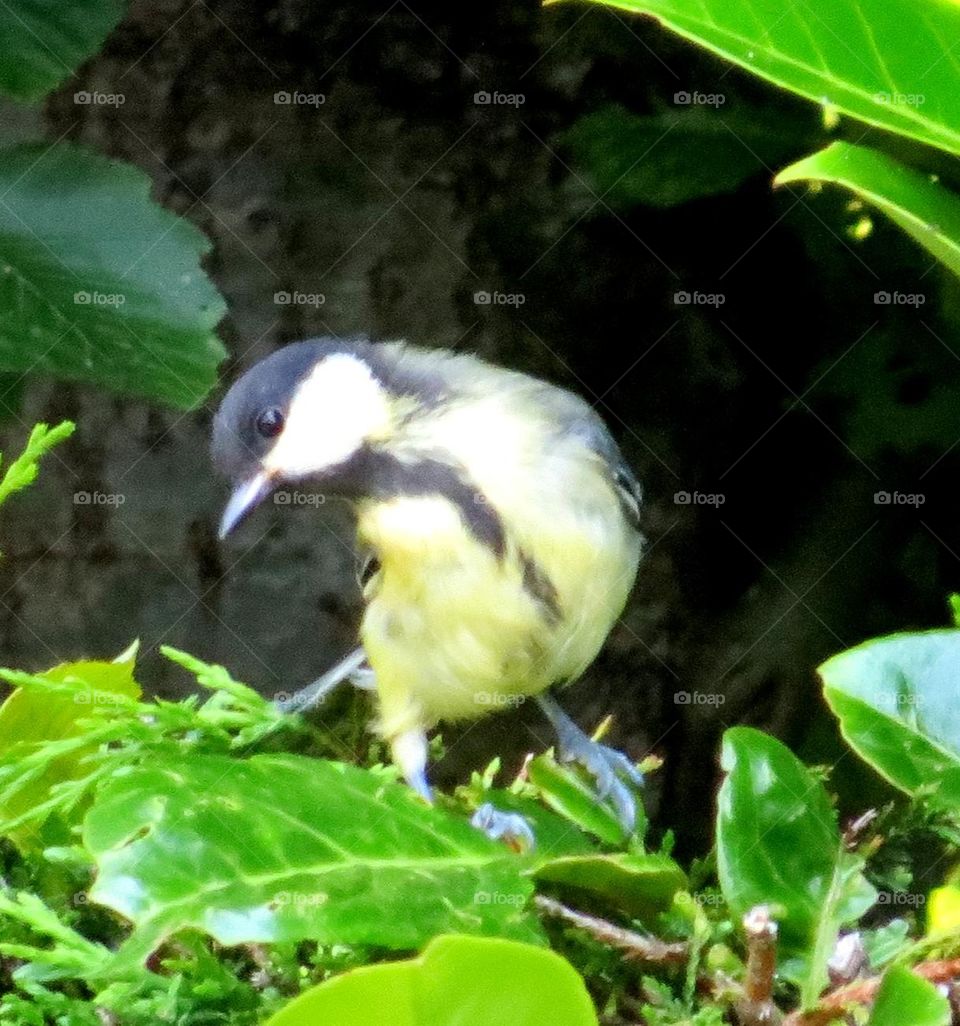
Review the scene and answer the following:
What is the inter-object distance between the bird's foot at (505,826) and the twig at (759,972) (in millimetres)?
159

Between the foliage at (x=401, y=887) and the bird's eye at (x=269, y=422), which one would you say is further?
the bird's eye at (x=269, y=422)

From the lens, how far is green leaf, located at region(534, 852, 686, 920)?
55cm

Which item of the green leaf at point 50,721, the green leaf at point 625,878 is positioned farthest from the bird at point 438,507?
the green leaf at point 625,878

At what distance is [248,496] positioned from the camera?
941 mm

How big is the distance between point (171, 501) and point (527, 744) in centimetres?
53

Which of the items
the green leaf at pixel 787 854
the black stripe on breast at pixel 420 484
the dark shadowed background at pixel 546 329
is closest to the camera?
the green leaf at pixel 787 854

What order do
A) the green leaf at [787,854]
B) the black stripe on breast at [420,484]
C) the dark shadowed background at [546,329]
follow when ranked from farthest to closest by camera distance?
the dark shadowed background at [546,329], the black stripe on breast at [420,484], the green leaf at [787,854]

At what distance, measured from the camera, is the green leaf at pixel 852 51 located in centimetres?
55

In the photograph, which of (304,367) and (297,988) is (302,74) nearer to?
(304,367)

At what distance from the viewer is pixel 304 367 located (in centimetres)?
96

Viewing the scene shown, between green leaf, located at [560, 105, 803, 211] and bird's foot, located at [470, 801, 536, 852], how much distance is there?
0.68m

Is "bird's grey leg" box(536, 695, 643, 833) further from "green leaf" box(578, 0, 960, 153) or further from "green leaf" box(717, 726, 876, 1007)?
"green leaf" box(578, 0, 960, 153)

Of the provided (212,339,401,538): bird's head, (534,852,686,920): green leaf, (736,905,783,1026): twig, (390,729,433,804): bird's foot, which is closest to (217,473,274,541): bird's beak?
(212,339,401,538): bird's head

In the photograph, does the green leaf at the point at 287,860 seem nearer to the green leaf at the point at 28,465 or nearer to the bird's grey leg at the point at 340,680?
the green leaf at the point at 28,465
